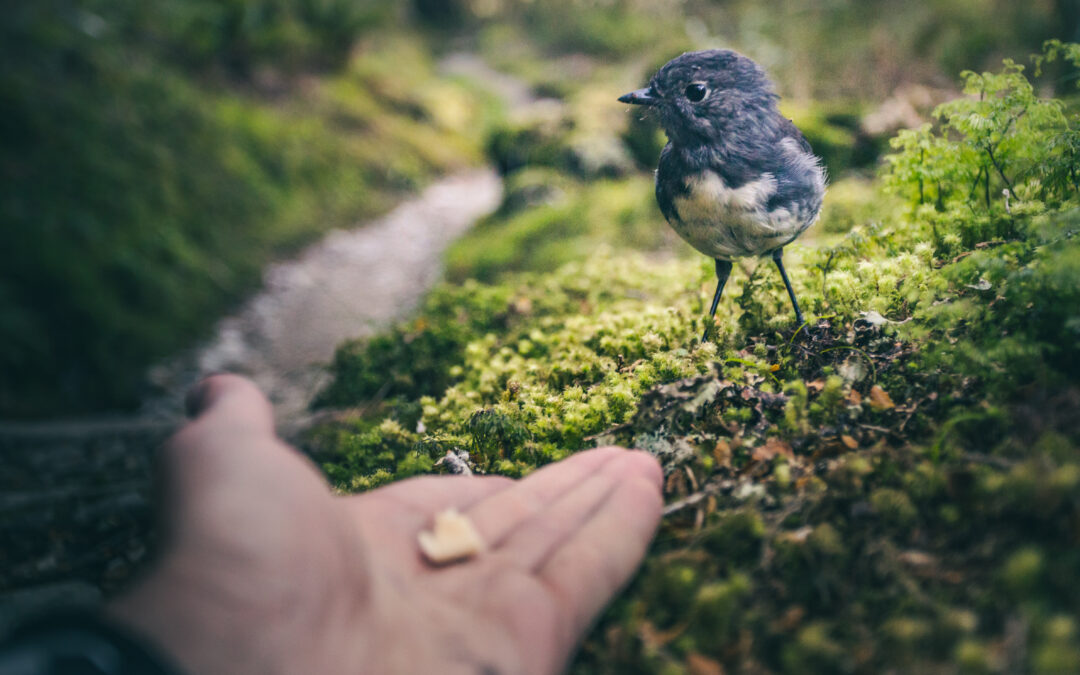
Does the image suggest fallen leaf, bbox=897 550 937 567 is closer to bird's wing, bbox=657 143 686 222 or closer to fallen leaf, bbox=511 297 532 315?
bird's wing, bbox=657 143 686 222

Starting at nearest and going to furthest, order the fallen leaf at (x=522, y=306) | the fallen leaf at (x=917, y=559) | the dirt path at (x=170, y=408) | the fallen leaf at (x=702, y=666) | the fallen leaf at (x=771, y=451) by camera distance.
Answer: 1. the fallen leaf at (x=702, y=666)
2. the fallen leaf at (x=917, y=559)
3. the fallen leaf at (x=771, y=451)
4. the dirt path at (x=170, y=408)
5. the fallen leaf at (x=522, y=306)

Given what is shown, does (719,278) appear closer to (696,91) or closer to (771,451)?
(696,91)

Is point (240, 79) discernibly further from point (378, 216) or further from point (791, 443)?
point (791, 443)

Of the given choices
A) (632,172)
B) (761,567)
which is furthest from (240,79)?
(761,567)

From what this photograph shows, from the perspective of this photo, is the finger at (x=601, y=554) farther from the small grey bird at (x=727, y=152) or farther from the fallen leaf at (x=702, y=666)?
the small grey bird at (x=727, y=152)

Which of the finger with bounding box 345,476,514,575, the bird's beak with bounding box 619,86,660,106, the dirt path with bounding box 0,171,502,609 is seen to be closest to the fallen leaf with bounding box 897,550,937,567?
the finger with bounding box 345,476,514,575

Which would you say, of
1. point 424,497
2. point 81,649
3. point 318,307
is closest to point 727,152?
point 424,497

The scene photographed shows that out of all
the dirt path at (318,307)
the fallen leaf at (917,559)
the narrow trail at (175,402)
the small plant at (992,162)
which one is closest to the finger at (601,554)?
the fallen leaf at (917,559)
